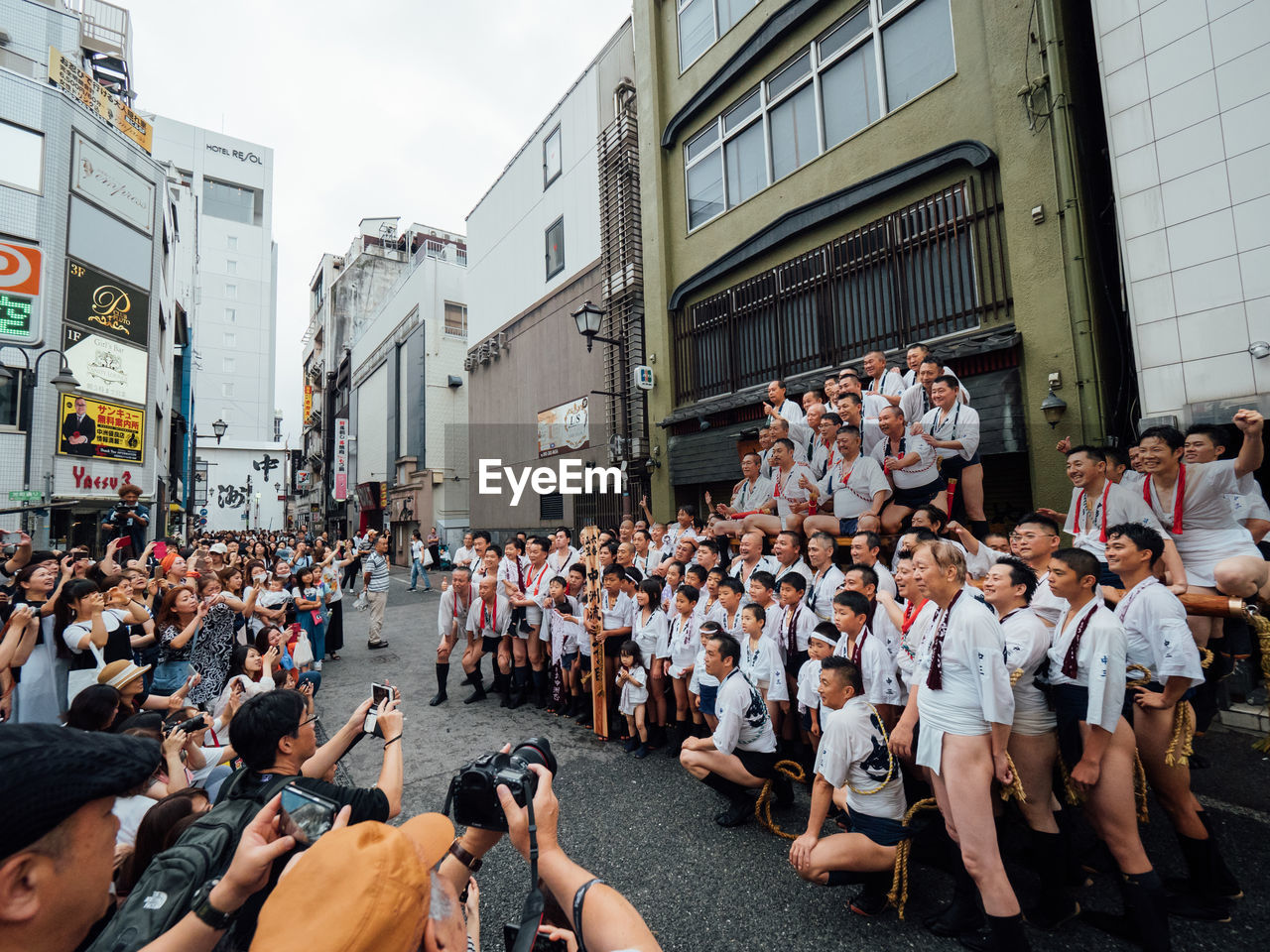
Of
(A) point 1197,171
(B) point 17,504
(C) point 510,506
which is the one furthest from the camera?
(C) point 510,506

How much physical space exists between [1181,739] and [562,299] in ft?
58.6

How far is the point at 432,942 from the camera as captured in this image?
1395 mm

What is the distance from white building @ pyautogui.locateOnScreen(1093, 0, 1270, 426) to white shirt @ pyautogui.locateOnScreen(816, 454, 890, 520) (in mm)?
2916

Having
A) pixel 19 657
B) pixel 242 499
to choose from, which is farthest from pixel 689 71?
pixel 242 499

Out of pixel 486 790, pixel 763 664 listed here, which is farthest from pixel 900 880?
pixel 486 790

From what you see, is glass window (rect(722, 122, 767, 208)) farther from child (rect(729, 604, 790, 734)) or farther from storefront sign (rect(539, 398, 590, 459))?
child (rect(729, 604, 790, 734))

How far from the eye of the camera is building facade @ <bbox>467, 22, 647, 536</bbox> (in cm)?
1538

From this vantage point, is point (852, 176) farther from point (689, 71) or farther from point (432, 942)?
point (432, 942)


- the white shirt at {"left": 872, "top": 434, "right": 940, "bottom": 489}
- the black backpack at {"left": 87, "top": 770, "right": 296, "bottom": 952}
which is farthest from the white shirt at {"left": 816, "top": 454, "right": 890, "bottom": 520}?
the black backpack at {"left": 87, "top": 770, "right": 296, "bottom": 952}

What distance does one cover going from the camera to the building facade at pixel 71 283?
15461 mm

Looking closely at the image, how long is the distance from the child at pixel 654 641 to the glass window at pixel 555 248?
1453 centimetres

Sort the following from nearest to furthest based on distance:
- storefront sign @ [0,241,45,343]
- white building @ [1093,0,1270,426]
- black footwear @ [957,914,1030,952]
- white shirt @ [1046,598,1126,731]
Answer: black footwear @ [957,914,1030,952] < white shirt @ [1046,598,1126,731] < white building @ [1093,0,1270,426] < storefront sign @ [0,241,45,343]

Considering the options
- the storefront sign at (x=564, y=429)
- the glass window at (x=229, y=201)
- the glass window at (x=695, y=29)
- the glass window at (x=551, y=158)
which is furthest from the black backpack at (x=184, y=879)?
the glass window at (x=229, y=201)

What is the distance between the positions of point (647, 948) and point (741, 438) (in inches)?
405
